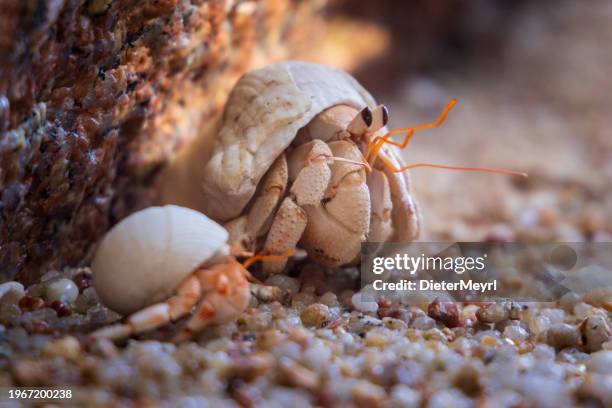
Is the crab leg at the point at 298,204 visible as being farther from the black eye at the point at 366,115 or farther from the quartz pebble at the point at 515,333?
the quartz pebble at the point at 515,333

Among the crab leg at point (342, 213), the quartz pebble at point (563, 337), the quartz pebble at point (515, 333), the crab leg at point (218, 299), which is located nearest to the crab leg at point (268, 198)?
the crab leg at point (342, 213)

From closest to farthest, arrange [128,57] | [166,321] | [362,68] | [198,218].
→ [166,321] < [198,218] < [128,57] < [362,68]

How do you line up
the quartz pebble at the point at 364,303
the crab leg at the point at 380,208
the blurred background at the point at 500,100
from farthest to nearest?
the blurred background at the point at 500,100, the crab leg at the point at 380,208, the quartz pebble at the point at 364,303

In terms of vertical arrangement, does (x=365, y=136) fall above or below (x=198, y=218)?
above

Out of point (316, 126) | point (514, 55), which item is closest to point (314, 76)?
point (316, 126)

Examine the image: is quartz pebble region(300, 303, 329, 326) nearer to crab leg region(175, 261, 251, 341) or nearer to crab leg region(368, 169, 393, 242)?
crab leg region(175, 261, 251, 341)

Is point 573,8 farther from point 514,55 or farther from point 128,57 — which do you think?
point 128,57

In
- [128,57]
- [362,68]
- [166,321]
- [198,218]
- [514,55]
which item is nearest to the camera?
[166,321]
